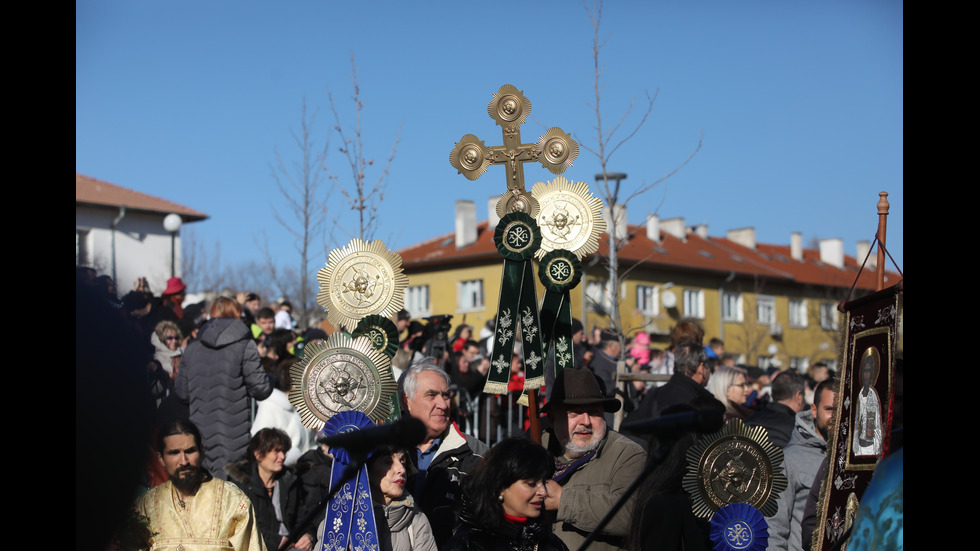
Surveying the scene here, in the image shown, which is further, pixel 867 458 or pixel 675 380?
pixel 675 380

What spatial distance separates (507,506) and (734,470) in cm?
112

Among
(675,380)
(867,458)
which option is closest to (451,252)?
(675,380)

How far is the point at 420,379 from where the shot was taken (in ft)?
17.3

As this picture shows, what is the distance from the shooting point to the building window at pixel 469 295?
4347cm

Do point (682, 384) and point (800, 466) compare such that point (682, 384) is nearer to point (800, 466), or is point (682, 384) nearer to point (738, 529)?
point (800, 466)

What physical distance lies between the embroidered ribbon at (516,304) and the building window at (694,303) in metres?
41.6

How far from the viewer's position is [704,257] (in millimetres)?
49688

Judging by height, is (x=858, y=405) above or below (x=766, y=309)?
above

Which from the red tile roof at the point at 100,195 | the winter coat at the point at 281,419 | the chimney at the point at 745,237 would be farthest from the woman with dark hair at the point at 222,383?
the chimney at the point at 745,237

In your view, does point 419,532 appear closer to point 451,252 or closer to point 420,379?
point 420,379

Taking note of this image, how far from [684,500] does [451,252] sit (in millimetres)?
40610

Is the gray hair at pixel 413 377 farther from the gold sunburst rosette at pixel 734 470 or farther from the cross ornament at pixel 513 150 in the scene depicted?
the gold sunburst rosette at pixel 734 470

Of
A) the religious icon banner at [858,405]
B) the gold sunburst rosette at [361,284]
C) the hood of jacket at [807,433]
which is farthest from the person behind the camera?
the gold sunburst rosette at [361,284]

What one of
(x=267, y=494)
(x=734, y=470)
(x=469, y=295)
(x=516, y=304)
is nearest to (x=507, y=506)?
(x=734, y=470)
